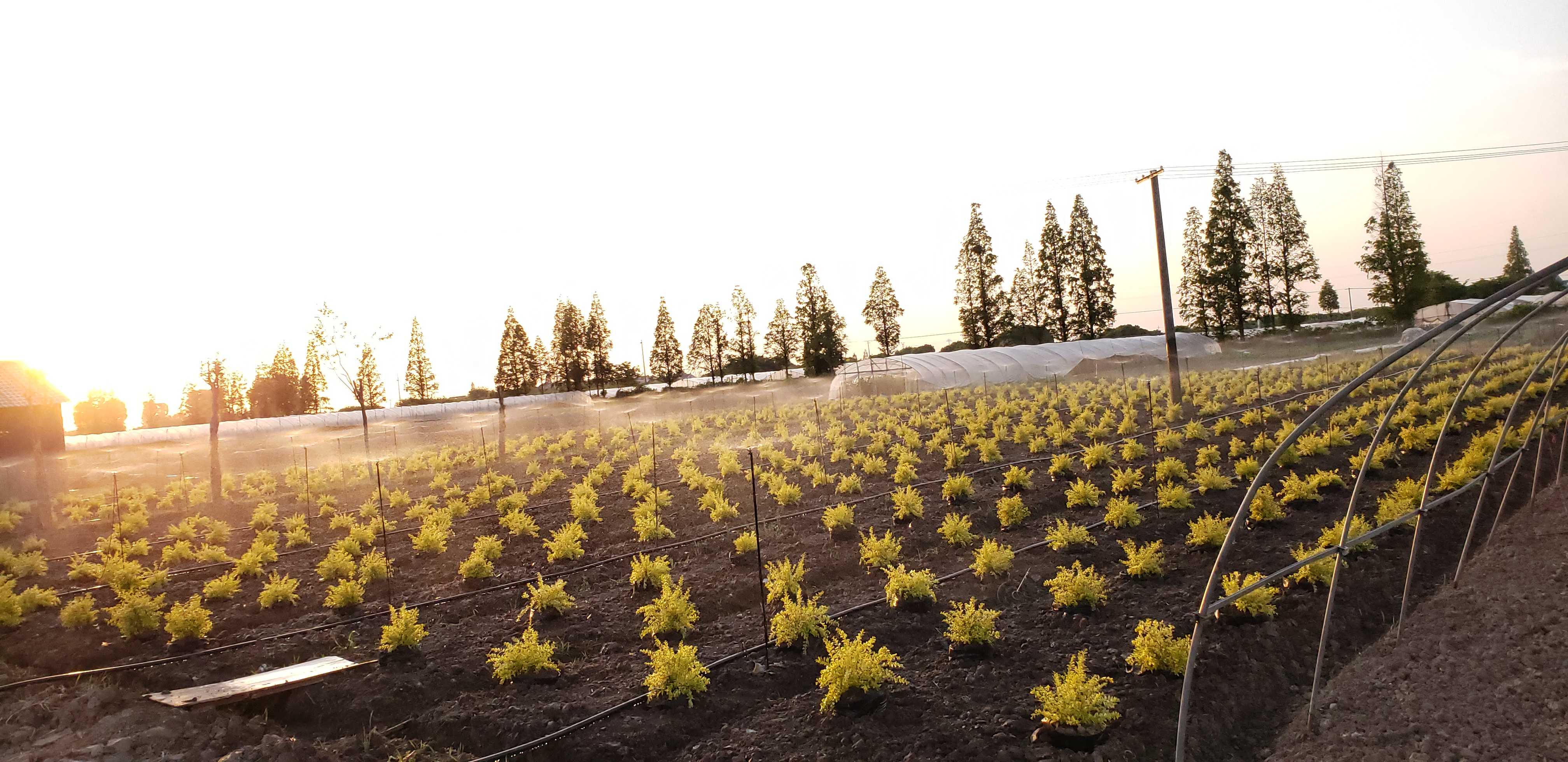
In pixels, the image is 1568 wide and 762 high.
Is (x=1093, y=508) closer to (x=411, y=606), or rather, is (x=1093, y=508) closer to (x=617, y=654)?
(x=617, y=654)

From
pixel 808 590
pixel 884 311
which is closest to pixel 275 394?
pixel 884 311

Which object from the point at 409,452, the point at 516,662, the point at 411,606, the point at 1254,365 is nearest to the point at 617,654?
the point at 516,662

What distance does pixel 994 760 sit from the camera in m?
5.12

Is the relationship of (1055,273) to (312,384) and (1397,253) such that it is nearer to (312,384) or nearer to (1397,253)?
(1397,253)

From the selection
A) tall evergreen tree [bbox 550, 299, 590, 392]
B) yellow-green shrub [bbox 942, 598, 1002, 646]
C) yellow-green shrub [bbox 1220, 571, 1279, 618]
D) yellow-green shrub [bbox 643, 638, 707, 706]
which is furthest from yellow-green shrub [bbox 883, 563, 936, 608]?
tall evergreen tree [bbox 550, 299, 590, 392]

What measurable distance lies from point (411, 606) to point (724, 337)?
49.3m

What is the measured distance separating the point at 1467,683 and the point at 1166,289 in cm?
1425

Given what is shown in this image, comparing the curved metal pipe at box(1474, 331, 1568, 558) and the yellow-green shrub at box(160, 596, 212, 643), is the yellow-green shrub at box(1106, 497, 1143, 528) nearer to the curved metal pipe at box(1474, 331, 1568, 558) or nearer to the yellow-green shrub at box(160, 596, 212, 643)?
the curved metal pipe at box(1474, 331, 1568, 558)

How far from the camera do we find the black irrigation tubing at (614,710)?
5.67 meters

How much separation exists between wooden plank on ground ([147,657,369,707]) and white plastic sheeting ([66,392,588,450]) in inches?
1394

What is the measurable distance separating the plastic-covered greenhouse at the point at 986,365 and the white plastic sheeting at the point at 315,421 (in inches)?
700

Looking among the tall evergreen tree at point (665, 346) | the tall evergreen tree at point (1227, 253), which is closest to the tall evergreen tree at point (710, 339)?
the tall evergreen tree at point (665, 346)

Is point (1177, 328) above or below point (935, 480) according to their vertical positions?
above

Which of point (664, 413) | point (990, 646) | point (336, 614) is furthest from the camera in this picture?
point (664, 413)
